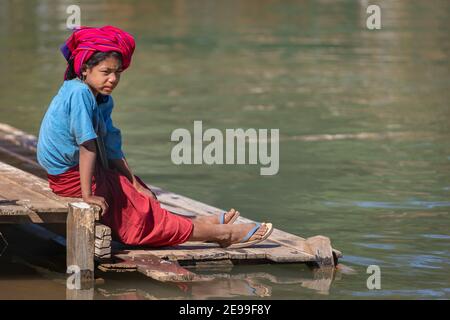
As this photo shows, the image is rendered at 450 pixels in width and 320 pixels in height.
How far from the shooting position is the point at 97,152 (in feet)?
23.8

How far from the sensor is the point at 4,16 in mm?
26297

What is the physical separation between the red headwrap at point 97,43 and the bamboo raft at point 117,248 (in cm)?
80

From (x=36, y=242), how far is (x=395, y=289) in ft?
7.67

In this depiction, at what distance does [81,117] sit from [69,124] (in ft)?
0.39

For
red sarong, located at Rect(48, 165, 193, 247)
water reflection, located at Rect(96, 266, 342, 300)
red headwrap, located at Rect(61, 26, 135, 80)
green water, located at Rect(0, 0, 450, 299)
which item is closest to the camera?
water reflection, located at Rect(96, 266, 342, 300)

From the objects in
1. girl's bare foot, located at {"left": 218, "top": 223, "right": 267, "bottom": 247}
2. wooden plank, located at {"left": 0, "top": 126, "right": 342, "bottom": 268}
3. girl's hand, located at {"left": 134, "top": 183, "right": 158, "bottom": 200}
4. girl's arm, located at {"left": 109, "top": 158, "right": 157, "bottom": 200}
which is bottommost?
wooden plank, located at {"left": 0, "top": 126, "right": 342, "bottom": 268}

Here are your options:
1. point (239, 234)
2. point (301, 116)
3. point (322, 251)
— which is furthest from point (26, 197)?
point (301, 116)

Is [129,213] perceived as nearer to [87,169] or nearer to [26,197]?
[87,169]

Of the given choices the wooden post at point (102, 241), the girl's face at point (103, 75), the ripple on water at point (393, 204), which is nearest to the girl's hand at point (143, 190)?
the wooden post at point (102, 241)

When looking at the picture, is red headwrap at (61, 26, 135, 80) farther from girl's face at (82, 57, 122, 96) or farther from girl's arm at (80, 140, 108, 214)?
girl's arm at (80, 140, 108, 214)

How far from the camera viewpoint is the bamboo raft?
6777 mm

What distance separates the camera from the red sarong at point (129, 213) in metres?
7.18

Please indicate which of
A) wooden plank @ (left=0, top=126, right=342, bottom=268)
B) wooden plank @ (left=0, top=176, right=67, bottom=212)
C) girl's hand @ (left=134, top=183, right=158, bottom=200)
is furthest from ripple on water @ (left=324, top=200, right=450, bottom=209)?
wooden plank @ (left=0, top=176, right=67, bottom=212)

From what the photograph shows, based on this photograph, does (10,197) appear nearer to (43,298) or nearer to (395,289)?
(43,298)
